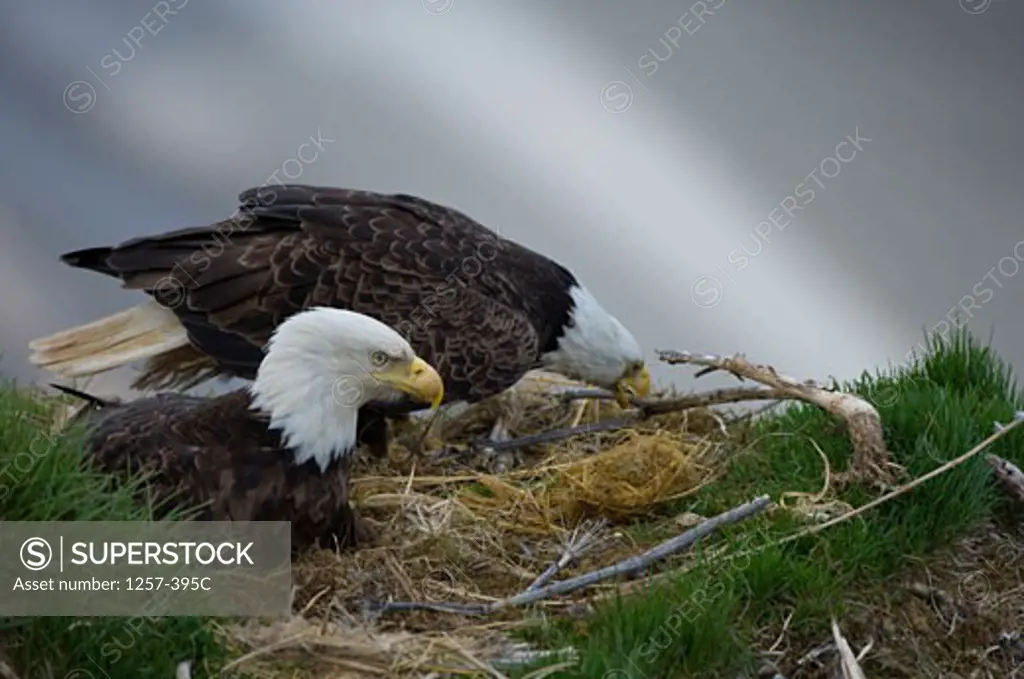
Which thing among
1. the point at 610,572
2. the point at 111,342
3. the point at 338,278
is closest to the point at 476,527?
the point at 610,572

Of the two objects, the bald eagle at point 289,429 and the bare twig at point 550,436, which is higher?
the bare twig at point 550,436

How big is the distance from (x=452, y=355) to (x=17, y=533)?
5.70ft

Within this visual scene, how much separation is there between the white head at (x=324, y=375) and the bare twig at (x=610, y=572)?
1.48ft

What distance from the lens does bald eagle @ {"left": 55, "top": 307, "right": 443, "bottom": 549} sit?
121 inches

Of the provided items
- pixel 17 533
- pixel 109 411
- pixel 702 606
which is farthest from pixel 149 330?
pixel 702 606

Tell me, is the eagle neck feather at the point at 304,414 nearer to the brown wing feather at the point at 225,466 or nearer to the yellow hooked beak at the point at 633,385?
the brown wing feather at the point at 225,466

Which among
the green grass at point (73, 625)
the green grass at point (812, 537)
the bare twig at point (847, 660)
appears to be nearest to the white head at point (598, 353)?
the green grass at point (812, 537)

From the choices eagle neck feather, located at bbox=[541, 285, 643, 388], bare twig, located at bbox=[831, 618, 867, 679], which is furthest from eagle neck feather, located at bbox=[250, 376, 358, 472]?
eagle neck feather, located at bbox=[541, 285, 643, 388]

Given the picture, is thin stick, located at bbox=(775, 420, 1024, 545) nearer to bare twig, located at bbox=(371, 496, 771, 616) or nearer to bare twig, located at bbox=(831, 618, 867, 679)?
bare twig, located at bbox=(371, 496, 771, 616)

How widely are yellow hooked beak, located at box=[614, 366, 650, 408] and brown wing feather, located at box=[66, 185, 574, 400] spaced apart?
0.43m

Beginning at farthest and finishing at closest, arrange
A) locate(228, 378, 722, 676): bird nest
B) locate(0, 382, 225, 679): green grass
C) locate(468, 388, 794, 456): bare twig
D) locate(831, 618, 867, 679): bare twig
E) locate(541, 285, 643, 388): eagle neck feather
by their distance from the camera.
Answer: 1. locate(541, 285, 643, 388): eagle neck feather
2. locate(468, 388, 794, 456): bare twig
3. locate(831, 618, 867, 679): bare twig
4. locate(228, 378, 722, 676): bird nest
5. locate(0, 382, 225, 679): green grass

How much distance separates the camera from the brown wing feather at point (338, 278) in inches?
152

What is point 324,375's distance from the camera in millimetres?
3201

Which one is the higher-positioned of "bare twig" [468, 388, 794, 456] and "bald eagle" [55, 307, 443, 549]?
"bare twig" [468, 388, 794, 456]
